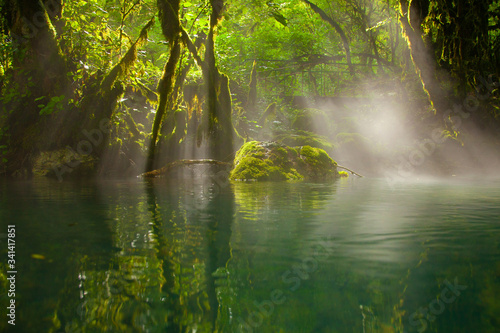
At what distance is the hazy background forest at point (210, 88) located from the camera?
26.0 ft

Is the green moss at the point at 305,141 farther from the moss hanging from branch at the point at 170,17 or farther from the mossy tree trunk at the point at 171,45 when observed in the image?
the moss hanging from branch at the point at 170,17

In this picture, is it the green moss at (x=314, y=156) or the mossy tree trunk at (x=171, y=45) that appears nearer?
the mossy tree trunk at (x=171, y=45)

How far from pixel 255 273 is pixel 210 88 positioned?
376 inches

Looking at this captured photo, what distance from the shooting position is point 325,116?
783 inches

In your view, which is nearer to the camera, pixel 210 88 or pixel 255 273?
pixel 255 273

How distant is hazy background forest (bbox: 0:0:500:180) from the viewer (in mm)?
7922

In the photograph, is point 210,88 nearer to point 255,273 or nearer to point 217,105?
point 217,105

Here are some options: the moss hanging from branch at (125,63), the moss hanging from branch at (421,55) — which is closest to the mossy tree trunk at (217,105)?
the moss hanging from branch at (125,63)

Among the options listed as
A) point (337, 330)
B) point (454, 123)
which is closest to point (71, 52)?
point (454, 123)

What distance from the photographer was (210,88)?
10.9 meters

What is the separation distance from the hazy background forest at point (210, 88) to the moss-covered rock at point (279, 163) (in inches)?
58.9

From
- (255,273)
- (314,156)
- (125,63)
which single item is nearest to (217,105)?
(125,63)

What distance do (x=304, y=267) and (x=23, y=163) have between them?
12099 millimetres

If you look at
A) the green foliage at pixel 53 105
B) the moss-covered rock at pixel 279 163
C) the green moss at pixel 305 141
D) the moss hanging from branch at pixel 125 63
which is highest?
the moss hanging from branch at pixel 125 63
